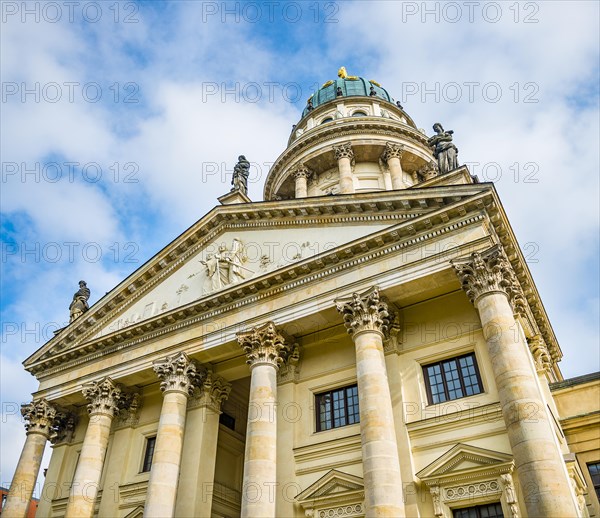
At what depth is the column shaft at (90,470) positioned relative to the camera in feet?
66.6

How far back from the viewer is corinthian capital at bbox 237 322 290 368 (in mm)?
19609

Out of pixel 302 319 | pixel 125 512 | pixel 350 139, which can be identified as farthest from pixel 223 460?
pixel 350 139

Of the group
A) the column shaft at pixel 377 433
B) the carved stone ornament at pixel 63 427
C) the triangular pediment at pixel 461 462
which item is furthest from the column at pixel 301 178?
the triangular pediment at pixel 461 462

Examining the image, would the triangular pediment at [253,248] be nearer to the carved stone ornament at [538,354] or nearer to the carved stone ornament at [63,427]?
the carved stone ornament at [63,427]

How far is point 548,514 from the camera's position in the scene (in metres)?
12.2

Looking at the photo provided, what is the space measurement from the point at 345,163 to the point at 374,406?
23533 millimetres

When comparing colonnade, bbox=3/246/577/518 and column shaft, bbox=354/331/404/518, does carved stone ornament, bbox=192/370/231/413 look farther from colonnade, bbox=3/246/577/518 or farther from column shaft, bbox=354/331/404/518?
column shaft, bbox=354/331/404/518

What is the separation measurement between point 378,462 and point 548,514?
4508 mm

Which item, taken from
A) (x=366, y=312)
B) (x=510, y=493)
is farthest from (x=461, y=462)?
(x=366, y=312)

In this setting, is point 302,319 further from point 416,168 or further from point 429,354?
point 416,168

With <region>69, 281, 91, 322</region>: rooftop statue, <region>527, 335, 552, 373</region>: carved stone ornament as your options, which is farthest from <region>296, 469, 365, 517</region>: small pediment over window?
<region>69, 281, 91, 322</region>: rooftop statue

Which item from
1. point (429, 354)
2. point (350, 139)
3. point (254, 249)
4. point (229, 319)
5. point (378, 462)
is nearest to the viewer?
point (378, 462)

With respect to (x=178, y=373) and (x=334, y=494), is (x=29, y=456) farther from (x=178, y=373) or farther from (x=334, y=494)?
(x=334, y=494)

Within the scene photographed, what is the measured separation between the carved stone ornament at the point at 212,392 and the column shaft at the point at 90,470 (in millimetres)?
3974
